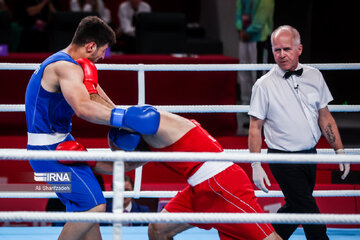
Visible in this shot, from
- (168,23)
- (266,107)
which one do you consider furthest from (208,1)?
(266,107)

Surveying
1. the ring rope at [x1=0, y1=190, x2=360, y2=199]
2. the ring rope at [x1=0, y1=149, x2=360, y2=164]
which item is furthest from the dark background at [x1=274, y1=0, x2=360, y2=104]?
the ring rope at [x1=0, y1=149, x2=360, y2=164]

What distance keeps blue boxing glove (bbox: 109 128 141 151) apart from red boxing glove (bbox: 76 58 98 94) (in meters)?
0.33

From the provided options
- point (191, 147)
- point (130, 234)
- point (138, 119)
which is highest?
point (138, 119)

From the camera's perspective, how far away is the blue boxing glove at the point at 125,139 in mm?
2252

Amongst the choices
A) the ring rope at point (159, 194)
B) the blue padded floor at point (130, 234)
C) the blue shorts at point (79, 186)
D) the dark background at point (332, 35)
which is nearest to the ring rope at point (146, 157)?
the blue shorts at point (79, 186)

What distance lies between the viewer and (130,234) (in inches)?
134

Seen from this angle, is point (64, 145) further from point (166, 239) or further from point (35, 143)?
point (166, 239)

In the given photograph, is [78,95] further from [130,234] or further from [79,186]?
[130,234]

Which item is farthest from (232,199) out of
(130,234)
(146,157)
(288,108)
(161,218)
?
(130,234)

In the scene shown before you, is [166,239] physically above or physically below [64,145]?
below

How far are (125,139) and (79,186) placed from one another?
413 millimetres

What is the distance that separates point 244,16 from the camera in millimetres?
6445

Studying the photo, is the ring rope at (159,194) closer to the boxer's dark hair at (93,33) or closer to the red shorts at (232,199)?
the red shorts at (232,199)

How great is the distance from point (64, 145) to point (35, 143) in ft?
0.91
